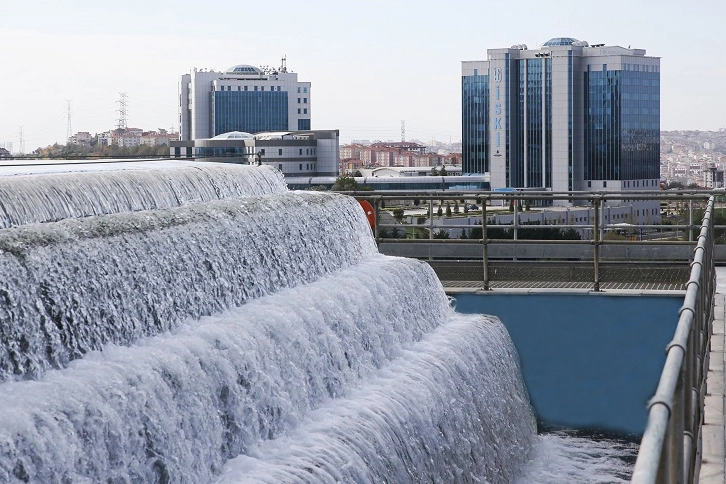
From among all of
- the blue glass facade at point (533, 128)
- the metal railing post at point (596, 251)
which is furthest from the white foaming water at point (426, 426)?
the blue glass facade at point (533, 128)

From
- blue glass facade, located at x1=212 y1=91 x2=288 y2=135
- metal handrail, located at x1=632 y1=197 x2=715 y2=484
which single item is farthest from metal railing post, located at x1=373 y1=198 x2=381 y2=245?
blue glass facade, located at x1=212 y1=91 x2=288 y2=135

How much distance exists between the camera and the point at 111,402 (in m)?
4.39

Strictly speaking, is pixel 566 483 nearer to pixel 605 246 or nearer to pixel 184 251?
pixel 184 251

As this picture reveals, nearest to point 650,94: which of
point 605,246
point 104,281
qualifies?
point 605,246

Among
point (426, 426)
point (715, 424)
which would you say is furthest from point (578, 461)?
point (715, 424)

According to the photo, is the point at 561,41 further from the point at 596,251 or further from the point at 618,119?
the point at 596,251

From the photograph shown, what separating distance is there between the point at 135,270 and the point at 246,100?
127517 millimetres

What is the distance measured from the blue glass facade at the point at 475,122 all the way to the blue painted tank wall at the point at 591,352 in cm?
9936

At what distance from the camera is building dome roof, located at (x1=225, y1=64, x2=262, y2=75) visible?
132m

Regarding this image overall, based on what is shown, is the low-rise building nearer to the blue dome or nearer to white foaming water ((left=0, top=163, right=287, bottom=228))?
the blue dome

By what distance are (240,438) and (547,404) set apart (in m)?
4.65

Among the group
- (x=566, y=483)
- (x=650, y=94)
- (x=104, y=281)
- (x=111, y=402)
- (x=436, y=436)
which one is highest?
(x=650, y=94)

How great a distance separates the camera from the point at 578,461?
8.23m

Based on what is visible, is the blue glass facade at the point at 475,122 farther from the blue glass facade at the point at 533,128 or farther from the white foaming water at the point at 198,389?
the white foaming water at the point at 198,389
